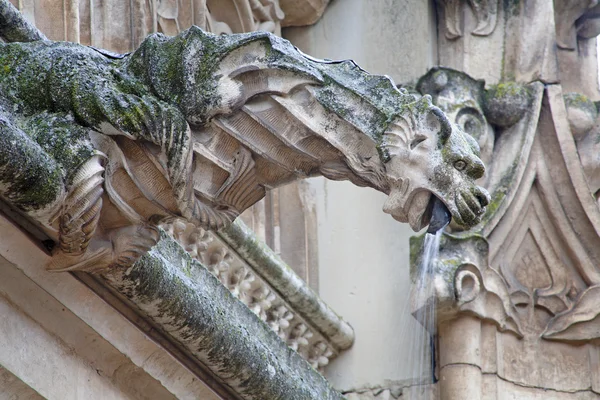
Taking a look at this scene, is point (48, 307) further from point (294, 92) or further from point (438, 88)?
point (438, 88)

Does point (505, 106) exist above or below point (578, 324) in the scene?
above

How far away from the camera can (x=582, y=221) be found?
250 inches

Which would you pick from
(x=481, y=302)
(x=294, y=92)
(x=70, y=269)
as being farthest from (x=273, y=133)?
(x=481, y=302)

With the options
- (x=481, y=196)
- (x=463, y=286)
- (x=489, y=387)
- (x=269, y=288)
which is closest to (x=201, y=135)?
(x=481, y=196)

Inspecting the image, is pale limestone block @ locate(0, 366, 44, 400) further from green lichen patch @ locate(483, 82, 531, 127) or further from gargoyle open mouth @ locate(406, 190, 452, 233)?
green lichen patch @ locate(483, 82, 531, 127)

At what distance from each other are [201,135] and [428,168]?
0.45 metres

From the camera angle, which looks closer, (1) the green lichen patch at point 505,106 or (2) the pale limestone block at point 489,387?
(2) the pale limestone block at point 489,387

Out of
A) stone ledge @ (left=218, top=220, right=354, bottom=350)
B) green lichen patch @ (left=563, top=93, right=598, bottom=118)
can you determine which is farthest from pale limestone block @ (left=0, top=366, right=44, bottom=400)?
green lichen patch @ (left=563, top=93, right=598, bottom=118)

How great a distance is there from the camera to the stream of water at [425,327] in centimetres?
598

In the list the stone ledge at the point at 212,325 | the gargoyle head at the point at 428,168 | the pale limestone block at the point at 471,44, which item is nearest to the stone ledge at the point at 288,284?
the stone ledge at the point at 212,325

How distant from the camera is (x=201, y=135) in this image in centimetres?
384

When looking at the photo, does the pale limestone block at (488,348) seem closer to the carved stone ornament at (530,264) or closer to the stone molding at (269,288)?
the carved stone ornament at (530,264)

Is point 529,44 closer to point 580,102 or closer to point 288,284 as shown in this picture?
point 580,102

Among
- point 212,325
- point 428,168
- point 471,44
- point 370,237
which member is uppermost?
point 471,44
